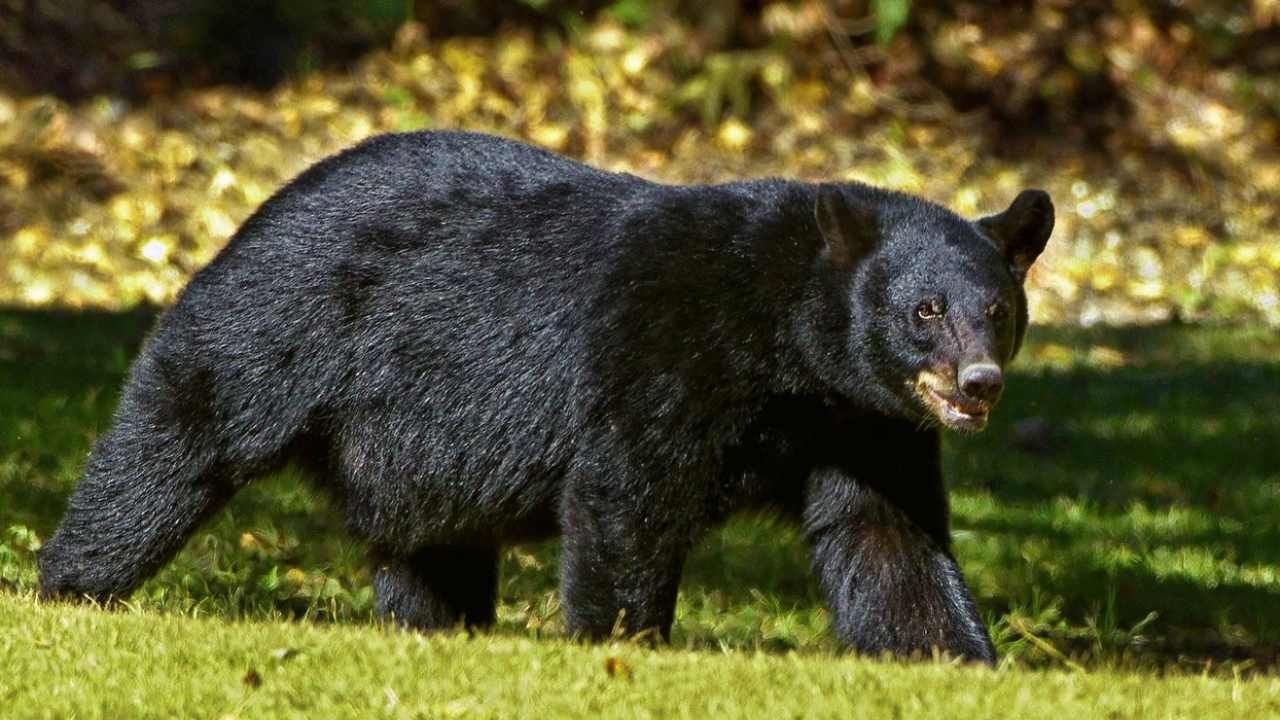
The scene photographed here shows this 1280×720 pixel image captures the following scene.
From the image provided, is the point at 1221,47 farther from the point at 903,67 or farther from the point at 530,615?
the point at 530,615

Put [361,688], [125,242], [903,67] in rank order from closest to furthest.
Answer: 1. [361,688]
2. [125,242]
3. [903,67]

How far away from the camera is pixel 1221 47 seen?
673 inches

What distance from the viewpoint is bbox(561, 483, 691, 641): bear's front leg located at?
5.91m

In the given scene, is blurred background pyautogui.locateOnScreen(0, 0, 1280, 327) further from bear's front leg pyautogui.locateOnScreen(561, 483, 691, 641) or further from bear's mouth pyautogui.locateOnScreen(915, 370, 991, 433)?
bear's front leg pyautogui.locateOnScreen(561, 483, 691, 641)

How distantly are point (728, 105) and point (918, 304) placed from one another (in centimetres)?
1034

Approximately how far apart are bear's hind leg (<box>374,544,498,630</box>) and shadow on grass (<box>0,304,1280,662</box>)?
0.23 m

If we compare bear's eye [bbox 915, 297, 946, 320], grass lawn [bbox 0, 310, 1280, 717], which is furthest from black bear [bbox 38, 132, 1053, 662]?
grass lawn [bbox 0, 310, 1280, 717]

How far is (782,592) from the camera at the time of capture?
315 inches

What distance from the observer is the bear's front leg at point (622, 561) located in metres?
5.91

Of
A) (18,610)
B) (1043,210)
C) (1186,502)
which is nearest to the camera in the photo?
(18,610)

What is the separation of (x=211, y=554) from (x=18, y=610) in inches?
85.3

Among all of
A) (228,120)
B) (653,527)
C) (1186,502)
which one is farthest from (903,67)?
(653,527)

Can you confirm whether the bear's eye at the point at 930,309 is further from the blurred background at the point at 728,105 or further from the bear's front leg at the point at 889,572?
the blurred background at the point at 728,105

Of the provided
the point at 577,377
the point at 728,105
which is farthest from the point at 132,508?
the point at 728,105
